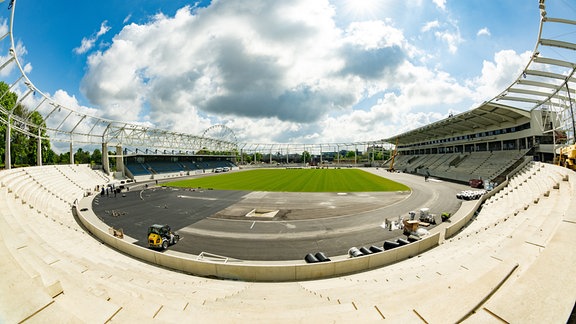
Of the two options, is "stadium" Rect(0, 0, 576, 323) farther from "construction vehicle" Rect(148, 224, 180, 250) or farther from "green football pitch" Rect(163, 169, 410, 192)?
"green football pitch" Rect(163, 169, 410, 192)

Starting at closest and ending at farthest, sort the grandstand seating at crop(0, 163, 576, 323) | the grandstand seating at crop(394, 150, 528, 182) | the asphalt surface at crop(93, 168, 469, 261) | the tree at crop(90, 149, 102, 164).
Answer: the grandstand seating at crop(0, 163, 576, 323)
the asphalt surface at crop(93, 168, 469, 261)
the grandstand seating at crop(394, 150, 528, 182)
the tree at crop(90, 149, 102, 164)

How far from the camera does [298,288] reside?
9.91 meters

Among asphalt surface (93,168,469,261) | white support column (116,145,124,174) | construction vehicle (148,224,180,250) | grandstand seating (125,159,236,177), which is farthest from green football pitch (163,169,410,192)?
construction vehicle (148,224,180,250)

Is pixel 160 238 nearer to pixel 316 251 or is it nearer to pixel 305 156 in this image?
pixel 316 251

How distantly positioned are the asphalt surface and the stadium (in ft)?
0.62

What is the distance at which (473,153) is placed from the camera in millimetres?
55719

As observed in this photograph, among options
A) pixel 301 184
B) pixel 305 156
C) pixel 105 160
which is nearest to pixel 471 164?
pixel 301 184

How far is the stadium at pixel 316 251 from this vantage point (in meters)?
3.77

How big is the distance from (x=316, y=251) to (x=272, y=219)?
27.7 feet

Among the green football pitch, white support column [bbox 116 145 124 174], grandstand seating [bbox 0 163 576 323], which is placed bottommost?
the green football pitch

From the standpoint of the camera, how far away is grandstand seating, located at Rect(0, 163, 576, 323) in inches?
131

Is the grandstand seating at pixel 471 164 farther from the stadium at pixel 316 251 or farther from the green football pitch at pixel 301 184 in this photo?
the green football pitch at pixel 301 184

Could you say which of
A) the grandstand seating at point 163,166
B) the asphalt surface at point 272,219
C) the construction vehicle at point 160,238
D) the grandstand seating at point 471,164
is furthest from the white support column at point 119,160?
the grandstand seating at point 471,164

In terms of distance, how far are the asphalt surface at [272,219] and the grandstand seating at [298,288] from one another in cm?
404
